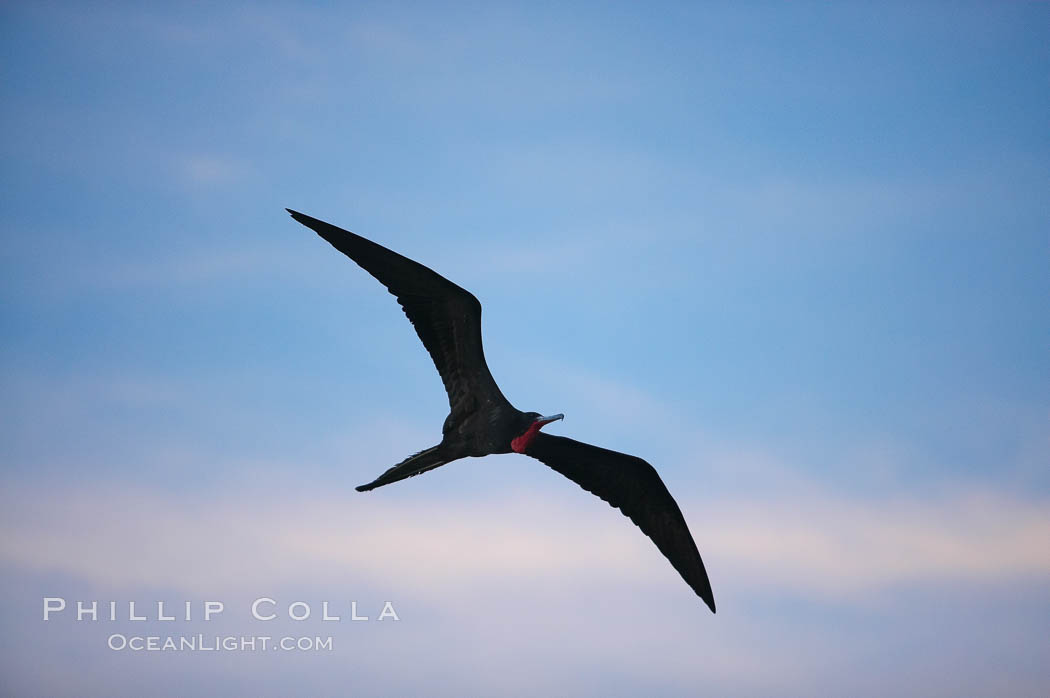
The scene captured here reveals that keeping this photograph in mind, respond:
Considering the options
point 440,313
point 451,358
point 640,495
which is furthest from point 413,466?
point 640,495

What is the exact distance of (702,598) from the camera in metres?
12.8

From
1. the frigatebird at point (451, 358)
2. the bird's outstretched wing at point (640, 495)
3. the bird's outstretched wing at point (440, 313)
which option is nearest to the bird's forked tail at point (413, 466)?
the frigatebird at point (451, 358)

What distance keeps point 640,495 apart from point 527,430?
2643 mm

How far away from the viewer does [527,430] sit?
1137 centimetres

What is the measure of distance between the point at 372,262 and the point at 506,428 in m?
2.43

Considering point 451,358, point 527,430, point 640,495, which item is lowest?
point 640,495

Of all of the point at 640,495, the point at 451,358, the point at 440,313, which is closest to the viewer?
the point at 440,313

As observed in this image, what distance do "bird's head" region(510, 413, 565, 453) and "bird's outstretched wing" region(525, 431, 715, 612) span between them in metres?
1.28

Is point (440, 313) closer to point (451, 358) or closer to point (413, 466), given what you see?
point (451, 358)

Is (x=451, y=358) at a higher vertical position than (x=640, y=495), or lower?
higher

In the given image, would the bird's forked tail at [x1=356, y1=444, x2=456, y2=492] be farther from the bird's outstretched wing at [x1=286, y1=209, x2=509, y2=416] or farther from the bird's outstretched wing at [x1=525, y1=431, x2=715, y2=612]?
the bird's outstretched wing at [x1=525, y1=431, x2=715, y2=612]

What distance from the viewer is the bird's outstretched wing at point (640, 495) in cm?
1287

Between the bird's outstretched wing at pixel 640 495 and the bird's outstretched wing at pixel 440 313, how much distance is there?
175cm

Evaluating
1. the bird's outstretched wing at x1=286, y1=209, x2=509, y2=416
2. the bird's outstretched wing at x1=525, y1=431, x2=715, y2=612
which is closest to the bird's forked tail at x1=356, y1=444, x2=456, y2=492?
the bird's outstretched wing at x1=286, y1=209, x2=509, y2=416
